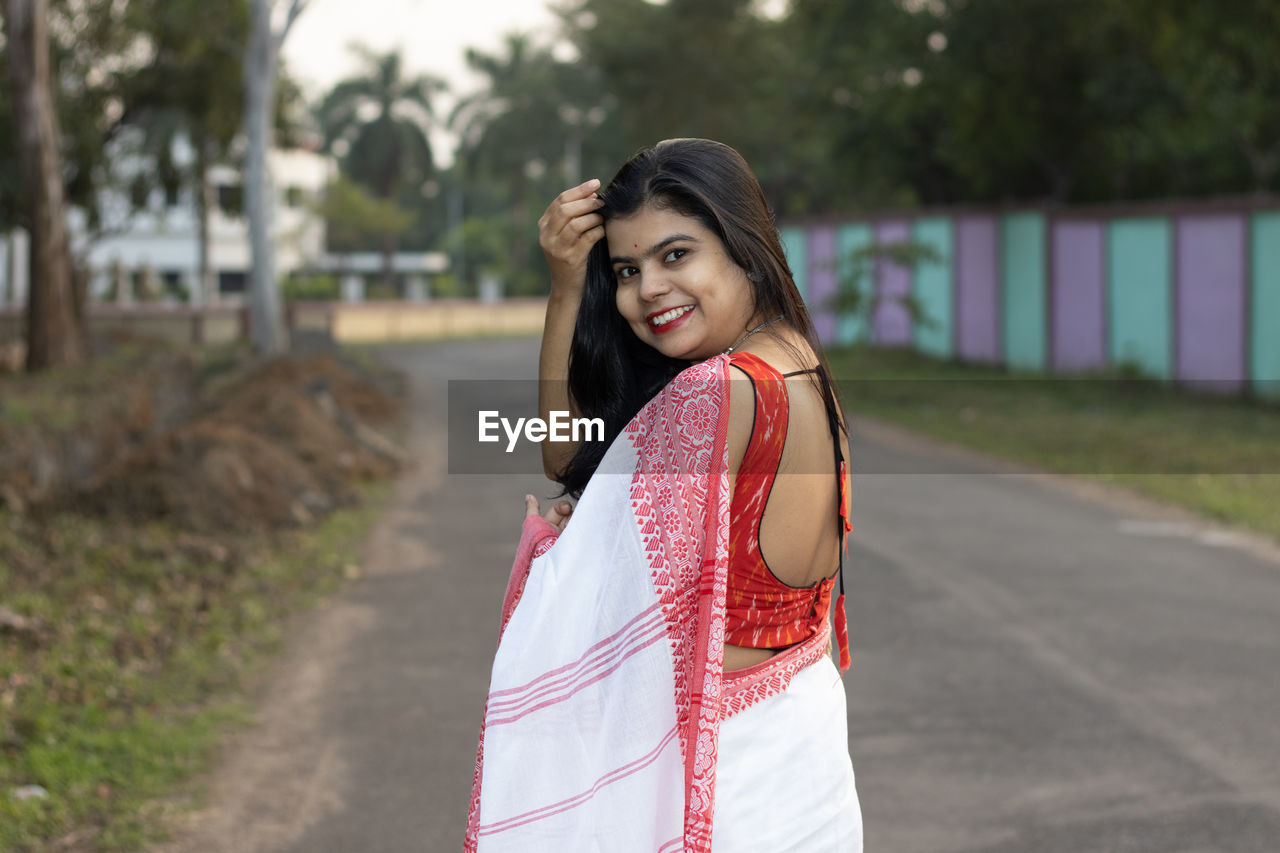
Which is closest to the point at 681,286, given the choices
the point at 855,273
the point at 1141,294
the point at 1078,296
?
the point at 1141,294

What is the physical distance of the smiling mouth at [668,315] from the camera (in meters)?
2.07

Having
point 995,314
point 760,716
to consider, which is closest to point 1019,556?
point 760,716

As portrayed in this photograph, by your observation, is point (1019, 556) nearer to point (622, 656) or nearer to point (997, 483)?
point (997, 483)

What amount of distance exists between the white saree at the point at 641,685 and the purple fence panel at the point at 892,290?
23.3m

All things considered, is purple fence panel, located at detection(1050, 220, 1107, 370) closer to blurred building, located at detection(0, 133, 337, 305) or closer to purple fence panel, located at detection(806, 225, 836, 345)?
purple fence panel, located at detection(806, 225, 836, 345)

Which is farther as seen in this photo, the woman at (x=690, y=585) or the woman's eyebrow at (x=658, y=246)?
the woman's eyebrow at (x=658, y=246)

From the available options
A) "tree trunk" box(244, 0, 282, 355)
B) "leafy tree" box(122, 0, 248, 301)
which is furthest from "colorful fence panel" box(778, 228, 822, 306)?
"leafy tree" box(122, 0, 248, 301)

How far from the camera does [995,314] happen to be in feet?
74.3

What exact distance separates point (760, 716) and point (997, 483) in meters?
10.1

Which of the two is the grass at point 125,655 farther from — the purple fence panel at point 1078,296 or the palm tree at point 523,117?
the palm tree at point 523,117

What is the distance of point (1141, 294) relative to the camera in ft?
62.0

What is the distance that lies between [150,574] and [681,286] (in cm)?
654

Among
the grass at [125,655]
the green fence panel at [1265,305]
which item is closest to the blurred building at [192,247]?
the green fence panel at [1265,305]

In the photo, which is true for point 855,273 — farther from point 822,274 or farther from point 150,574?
point 150,574
